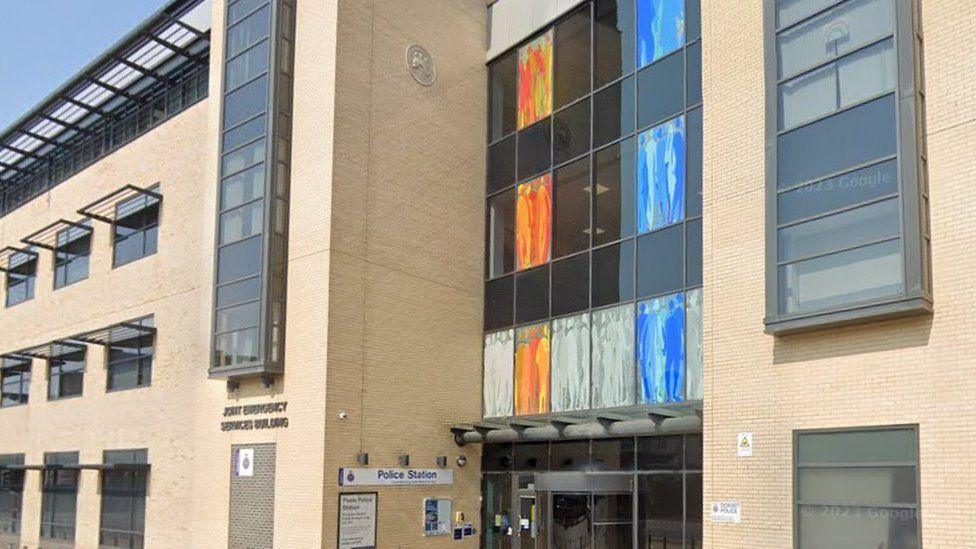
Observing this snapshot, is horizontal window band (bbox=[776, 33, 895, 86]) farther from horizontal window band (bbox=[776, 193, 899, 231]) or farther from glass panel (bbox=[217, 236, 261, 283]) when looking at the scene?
glass panel (bbox=[217, 236, 261, 283])

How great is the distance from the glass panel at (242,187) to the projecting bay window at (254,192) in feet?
0.07

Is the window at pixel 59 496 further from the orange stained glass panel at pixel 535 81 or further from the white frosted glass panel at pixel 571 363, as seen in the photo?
the orange stained glass panel at pixel 535 81

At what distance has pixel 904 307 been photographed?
11.8 meters

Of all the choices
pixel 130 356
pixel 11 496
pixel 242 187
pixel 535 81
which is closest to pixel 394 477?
pixel 242 187

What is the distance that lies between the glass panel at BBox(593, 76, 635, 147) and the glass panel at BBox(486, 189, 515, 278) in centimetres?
277

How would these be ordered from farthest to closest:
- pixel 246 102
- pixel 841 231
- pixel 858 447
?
pixel 246 102 < pixel 841 231 < pixel 858 447

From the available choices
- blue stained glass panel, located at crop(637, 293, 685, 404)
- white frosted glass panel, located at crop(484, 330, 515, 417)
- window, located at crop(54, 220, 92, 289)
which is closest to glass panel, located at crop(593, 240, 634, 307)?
blue stained glass panel, located at crop(637, 293, 685, 404)

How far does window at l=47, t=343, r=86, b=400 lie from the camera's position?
28453 millimetres

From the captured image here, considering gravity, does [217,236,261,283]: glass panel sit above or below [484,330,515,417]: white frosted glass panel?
above

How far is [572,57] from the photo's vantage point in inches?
837

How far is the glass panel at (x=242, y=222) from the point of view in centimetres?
2100

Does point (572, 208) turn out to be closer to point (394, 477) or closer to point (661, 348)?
point (661, 348)

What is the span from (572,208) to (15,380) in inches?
826

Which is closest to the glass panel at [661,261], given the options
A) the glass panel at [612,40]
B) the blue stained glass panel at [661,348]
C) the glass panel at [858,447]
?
the blue stained glass panel at [661,348]
